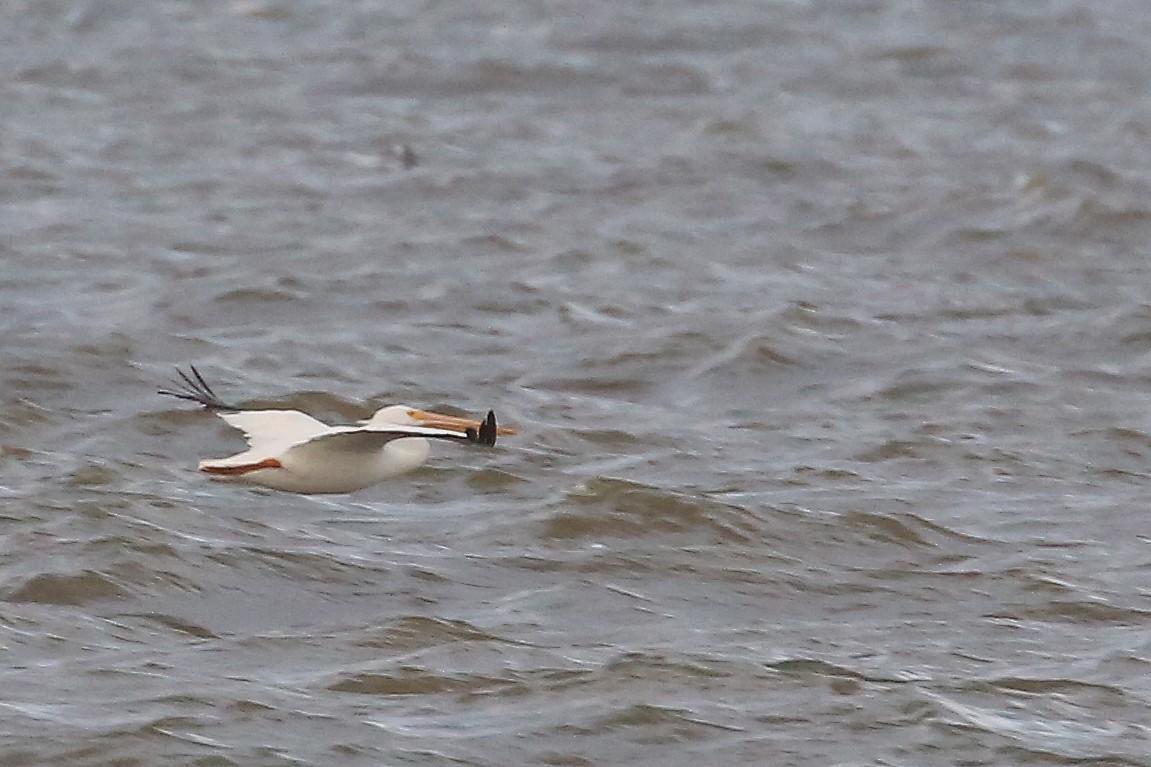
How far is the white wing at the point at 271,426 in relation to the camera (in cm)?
802

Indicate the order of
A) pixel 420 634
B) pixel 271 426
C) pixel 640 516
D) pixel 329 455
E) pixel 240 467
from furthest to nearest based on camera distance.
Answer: pixel 640 516, pixel 271 426, pixel 420 634, pixel 329 455, pixel 240 467

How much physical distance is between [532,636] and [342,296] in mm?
5216

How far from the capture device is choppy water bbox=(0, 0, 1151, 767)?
7.43 m

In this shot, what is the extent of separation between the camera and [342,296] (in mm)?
12953

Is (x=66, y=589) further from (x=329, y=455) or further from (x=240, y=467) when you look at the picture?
(x=329, y=455)

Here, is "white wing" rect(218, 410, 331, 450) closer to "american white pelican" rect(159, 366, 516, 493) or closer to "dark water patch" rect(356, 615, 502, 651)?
"american white pelican" rect(159, 366, 516, 493)

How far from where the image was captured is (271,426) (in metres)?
8.20

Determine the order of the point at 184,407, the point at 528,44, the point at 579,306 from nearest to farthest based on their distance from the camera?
the point at 184,407, the point at 579,306, the point at 528,44

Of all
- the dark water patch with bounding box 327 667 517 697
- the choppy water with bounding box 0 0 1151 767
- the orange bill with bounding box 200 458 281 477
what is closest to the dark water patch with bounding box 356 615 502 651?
the choppy water with bounding box 0 0 1151 767

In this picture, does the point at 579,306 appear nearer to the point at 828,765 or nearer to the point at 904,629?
the point at 904,629

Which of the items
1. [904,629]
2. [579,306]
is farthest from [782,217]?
[904,629]

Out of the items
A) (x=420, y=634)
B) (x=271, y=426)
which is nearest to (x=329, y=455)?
(x=271, y=426)

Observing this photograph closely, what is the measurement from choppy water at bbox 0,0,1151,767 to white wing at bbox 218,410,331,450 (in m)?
0.56

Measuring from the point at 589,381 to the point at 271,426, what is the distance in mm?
3438
